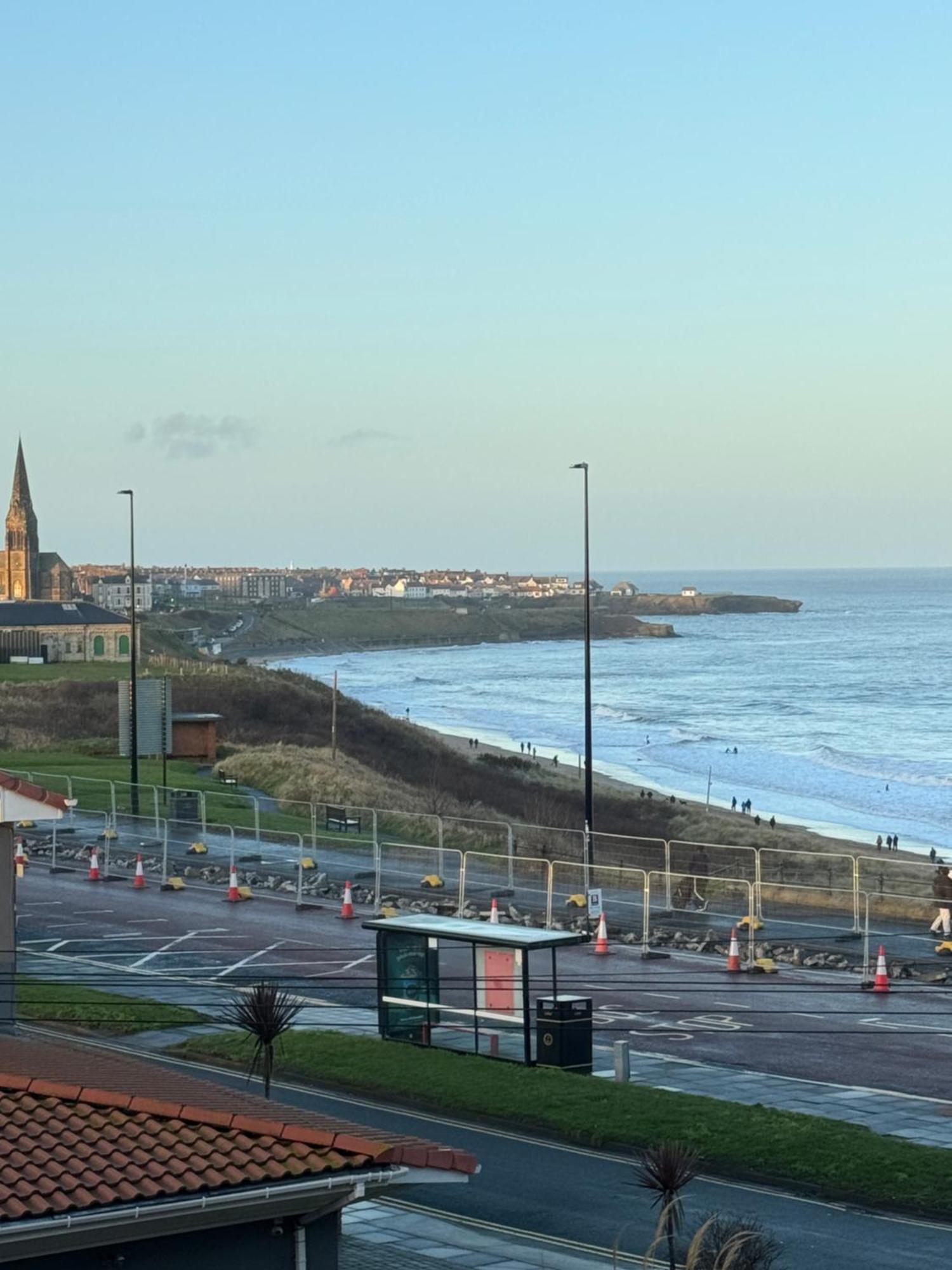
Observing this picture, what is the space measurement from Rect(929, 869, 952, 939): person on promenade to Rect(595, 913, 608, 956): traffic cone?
5.16m

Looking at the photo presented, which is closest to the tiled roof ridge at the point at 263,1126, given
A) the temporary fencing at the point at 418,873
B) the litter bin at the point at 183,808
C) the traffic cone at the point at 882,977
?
the traffic cone at the point at 882,977

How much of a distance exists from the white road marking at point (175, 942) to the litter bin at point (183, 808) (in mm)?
11864

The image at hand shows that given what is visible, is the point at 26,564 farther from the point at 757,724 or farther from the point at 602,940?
the point at 602,940

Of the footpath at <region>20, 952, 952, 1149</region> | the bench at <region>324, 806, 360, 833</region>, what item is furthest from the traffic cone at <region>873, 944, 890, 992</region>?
the bench at <region>324, 806, 360, 833</region>

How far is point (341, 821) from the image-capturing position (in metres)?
41.4

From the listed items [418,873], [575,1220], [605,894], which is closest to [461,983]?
[575,1220]

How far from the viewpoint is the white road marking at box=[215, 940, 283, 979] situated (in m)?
27.8

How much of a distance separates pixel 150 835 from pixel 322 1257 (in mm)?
32638

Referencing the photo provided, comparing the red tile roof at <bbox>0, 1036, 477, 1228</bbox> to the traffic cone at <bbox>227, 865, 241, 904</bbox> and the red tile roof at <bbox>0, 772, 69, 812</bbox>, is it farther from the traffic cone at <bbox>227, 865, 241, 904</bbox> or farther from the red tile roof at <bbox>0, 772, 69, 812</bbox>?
the traffic cone at <bbox>227, 865, 241, 904</bbox>

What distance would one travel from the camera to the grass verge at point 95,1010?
24.3 m

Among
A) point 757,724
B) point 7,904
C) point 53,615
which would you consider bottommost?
point 757,724

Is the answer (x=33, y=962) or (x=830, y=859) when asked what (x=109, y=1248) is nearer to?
(x=33, y=962)

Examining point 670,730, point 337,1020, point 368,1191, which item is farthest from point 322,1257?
point 670,730

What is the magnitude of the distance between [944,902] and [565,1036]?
30.2ft
